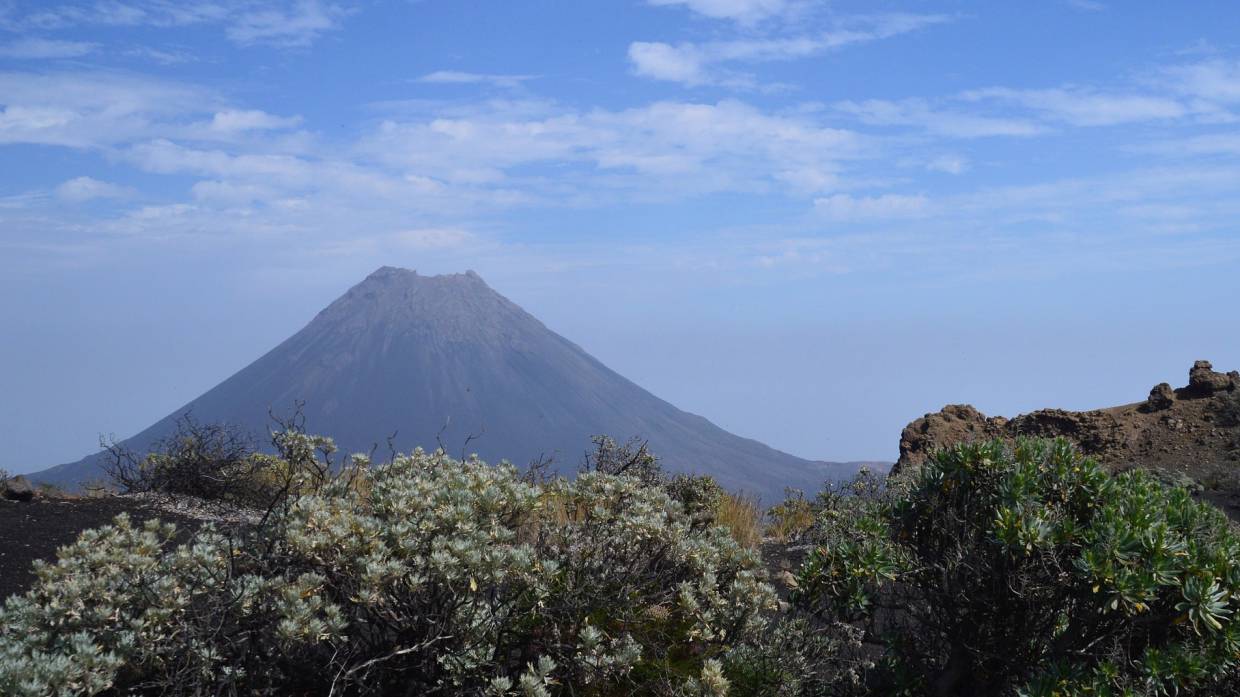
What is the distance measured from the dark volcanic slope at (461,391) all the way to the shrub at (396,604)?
9907 cm

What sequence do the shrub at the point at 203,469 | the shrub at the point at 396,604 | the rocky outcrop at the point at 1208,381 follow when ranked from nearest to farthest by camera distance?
the shrub at the point at 396,604
the shrub at the point at 203,469
the rocky outcrop at the point at 1208,381

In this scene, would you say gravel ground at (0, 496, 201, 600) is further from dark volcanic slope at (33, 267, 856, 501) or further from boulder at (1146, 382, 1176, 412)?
dark volcanic slope at (33, 267, 856, 501)

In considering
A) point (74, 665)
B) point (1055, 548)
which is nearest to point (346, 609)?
point (74, 665)

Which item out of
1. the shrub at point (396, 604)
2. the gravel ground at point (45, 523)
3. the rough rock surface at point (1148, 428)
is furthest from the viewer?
the rough rock surface at point (1148, 428)

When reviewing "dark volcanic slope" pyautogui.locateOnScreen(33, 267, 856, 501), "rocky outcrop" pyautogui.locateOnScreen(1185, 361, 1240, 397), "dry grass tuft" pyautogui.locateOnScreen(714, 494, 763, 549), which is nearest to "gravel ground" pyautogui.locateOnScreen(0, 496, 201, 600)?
"dry grass tuft" pyautogui.locateOnScreen(714, 494, 763, 549)

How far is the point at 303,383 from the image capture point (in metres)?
120

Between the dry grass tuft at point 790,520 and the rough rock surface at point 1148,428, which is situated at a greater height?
the rough rock surface at point 1148,428

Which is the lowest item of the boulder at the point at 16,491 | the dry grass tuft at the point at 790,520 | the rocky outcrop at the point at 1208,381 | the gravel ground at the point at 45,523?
the dry grass tuft at the point at 790,520

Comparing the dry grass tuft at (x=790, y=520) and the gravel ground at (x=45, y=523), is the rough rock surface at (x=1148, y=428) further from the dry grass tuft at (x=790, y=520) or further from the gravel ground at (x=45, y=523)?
the gravel ground at (x=45, y=523)

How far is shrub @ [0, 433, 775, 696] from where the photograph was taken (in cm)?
360

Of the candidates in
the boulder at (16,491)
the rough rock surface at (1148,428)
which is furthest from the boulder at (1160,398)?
the boulder at (16,491)

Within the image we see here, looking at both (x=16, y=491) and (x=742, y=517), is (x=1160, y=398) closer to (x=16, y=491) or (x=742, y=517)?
(x=742, y=517)

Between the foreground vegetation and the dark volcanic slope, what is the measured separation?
325 ft

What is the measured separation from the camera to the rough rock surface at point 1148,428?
1397cm
